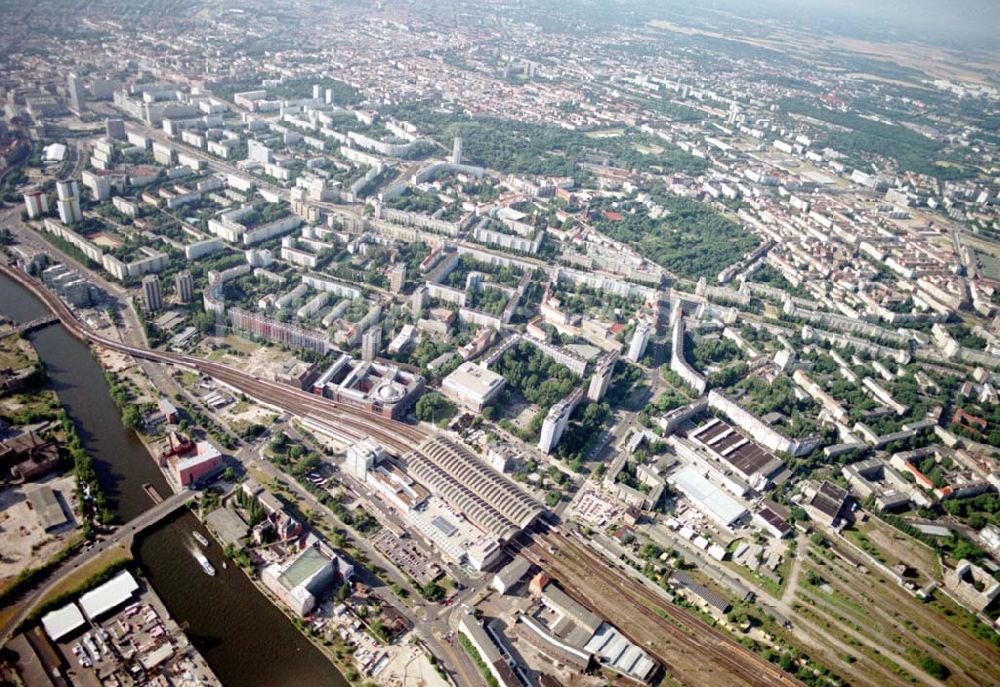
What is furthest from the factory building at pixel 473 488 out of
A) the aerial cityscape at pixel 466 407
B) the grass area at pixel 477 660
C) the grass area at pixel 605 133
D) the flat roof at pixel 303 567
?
the grass area at pixel 605 133

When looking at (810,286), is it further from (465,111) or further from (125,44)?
(125,44)

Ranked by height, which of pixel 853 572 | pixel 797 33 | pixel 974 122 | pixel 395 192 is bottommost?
pixel 853 572

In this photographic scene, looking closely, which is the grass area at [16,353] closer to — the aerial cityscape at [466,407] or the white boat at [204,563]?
the aerial cityscape at [466,407]

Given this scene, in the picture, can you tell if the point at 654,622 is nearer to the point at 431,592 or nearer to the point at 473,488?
the point at 431,592

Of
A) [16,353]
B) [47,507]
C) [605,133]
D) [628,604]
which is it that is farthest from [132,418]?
[605,133]

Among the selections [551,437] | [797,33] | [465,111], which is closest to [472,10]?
[465,111]

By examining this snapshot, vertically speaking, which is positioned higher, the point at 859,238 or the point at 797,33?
the point at 797,33

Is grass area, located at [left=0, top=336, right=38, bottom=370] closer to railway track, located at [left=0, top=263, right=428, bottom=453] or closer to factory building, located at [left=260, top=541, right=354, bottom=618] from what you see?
railway track, located at [left=0, top=263, right=428, bottom=453]
